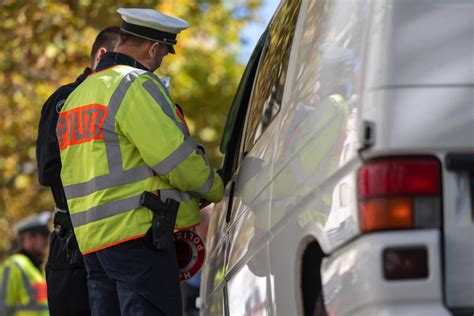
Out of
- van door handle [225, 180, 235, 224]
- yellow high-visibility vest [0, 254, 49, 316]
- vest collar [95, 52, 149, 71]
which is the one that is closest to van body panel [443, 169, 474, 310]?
van door handle [225, 180, 235, 224]

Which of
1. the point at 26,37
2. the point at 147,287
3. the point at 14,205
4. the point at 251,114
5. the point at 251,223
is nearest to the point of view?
the point at 251,223

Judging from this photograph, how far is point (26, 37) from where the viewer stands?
43.3 ft

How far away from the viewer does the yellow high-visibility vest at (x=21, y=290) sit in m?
12.8

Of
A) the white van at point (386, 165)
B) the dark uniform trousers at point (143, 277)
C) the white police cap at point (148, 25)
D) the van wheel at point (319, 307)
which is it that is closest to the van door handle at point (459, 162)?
the white van at point (386, 165)

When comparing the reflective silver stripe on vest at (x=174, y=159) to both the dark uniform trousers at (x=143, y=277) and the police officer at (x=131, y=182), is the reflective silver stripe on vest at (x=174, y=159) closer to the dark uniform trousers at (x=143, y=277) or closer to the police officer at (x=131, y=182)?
the police officer at (x=131, y=182)

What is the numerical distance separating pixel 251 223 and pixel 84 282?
157 cm

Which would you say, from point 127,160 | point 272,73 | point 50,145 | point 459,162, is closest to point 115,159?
point 127,160

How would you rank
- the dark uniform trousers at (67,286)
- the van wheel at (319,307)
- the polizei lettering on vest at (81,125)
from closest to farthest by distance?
the van wheel at (319,307)
the polizei lettering on vest at (81,125)
the dark uniform trousers at (67,286)

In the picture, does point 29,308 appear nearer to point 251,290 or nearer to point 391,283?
point 251,290

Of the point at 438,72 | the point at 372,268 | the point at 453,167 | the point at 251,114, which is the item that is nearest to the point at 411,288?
the point at 372,268

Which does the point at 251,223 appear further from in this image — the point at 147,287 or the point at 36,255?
the point at 36,255

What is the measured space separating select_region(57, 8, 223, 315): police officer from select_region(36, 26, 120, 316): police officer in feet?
2.01

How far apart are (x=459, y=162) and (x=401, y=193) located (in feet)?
0.58

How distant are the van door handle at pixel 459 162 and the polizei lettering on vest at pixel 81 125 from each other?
6.89 feet
